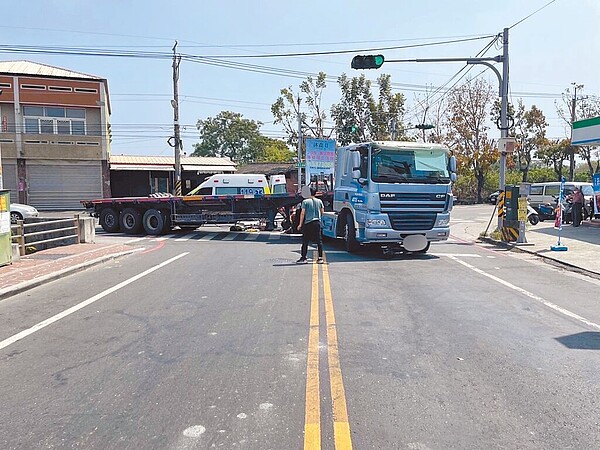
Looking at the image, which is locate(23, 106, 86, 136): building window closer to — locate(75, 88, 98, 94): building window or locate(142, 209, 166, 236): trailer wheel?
locate(75, 88, 98, 94): building window

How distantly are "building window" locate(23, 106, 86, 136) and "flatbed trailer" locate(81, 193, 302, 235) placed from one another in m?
16.1

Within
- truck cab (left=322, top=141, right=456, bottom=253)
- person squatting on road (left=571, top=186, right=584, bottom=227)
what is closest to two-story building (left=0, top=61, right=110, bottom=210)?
truck cab (left=322, top=141, right=456, bottom=253)

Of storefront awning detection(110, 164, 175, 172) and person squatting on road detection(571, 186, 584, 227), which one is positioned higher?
storefront awning detection(110, 164, 175, 172)

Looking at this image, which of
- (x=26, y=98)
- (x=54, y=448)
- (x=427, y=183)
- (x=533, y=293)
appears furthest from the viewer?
(x=26, y=98)

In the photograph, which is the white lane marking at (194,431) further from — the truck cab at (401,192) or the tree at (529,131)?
the tree at (529,131)

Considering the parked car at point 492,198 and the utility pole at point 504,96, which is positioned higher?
the utility pole at point 504,96

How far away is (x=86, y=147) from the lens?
1389 inches

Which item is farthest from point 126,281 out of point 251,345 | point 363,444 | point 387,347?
point 363,444

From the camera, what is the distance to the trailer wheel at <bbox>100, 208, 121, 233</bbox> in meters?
21.3

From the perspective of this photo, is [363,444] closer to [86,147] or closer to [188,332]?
[188,332]

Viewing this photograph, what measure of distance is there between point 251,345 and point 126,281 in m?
5.07

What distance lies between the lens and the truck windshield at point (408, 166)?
1362 cm

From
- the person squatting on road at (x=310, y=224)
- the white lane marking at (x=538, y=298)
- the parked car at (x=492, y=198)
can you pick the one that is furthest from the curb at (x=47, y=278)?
the parked car at (x=492, y=198)

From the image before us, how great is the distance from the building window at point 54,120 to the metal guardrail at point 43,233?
21.1 meters
